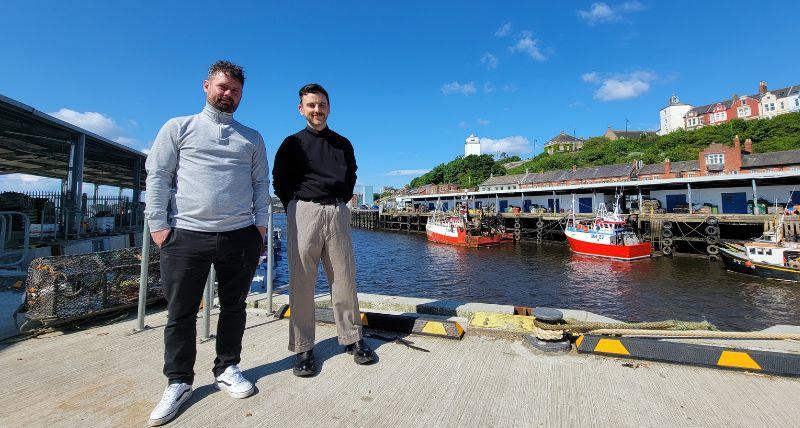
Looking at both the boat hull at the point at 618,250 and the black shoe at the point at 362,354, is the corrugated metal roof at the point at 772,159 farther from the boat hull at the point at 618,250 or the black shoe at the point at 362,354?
the black shoe at the point at 362,354

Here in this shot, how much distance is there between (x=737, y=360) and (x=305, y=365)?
3042 millimetres

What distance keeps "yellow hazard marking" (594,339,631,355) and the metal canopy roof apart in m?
12.4

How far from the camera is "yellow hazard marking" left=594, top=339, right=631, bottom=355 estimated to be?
8.94 ft

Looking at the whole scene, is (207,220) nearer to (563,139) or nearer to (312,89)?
(312,89)

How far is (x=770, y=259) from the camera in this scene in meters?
17.2

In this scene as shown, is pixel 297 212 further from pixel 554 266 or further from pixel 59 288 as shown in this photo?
pixel 554 266

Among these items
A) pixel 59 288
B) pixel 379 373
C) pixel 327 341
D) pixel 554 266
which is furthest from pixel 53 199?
pixel 554 266

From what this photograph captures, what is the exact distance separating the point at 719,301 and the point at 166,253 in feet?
59.7

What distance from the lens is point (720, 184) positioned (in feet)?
96.4

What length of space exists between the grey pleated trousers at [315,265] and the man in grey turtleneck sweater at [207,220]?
31 centimetres

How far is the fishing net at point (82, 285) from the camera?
3326 millimetres

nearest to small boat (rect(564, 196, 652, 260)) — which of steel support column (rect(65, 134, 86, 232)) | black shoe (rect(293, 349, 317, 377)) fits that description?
black shoe (rect(293, 349, 317, 377))

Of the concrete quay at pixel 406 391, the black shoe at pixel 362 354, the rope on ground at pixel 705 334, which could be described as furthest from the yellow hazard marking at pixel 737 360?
the black shoe at pixel 362 354

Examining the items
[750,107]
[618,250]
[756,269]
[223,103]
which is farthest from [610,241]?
[750,107]
